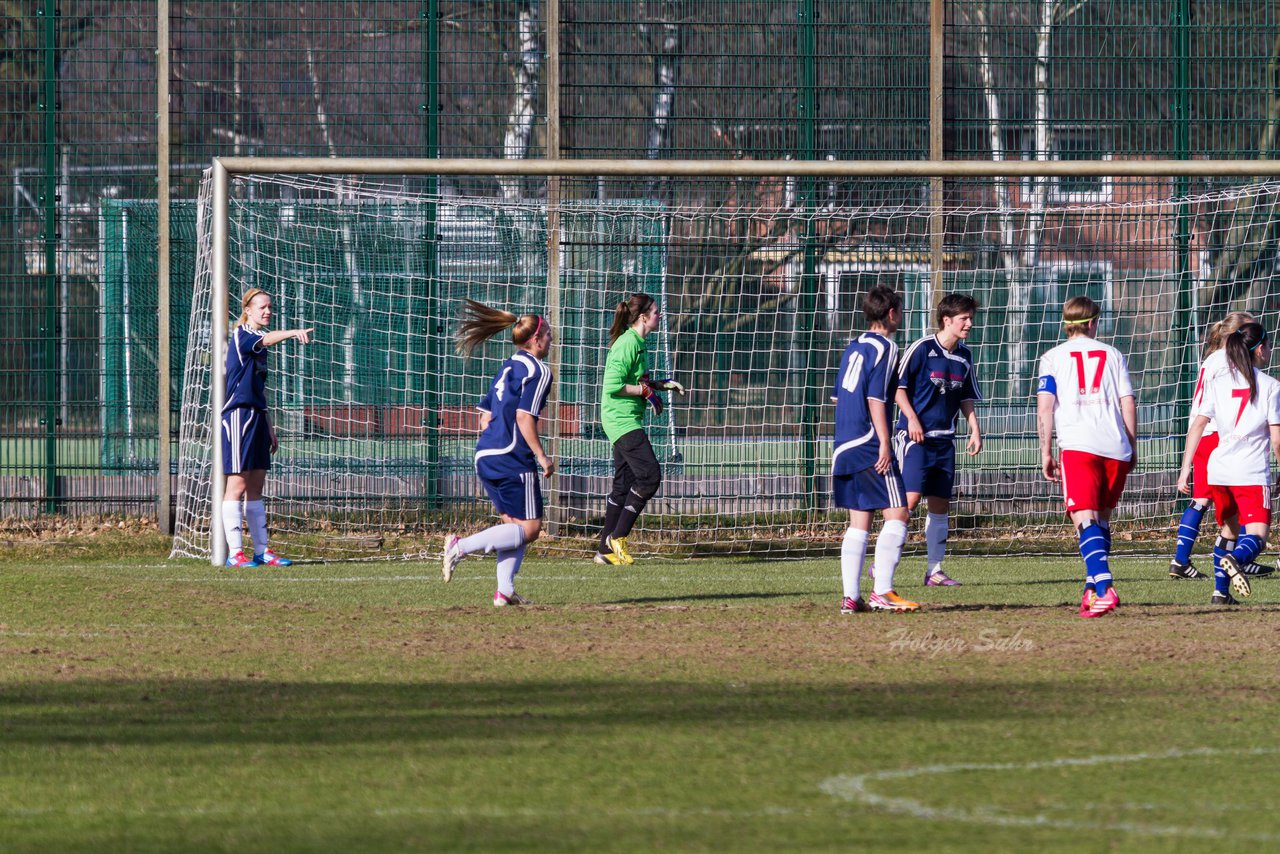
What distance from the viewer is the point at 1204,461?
34.7ft

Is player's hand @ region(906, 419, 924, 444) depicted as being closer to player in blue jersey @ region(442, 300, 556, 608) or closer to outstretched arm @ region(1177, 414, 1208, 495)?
outstretched arm @ region(1177, 414, 1208, 495)

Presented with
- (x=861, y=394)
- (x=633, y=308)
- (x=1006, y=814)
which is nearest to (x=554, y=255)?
(x=633, y=308)

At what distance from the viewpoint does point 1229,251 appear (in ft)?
46.8

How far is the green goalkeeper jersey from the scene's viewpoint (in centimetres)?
1205

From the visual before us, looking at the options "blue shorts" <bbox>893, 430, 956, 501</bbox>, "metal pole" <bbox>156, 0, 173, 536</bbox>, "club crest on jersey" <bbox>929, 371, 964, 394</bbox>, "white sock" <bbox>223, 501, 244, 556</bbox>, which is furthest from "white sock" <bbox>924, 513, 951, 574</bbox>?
"metal pole" <bbox>156, 0, 173, 536</bbox>

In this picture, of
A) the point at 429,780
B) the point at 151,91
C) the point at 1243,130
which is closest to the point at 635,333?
the point at 151,91

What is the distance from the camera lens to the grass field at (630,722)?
4477 millimetres

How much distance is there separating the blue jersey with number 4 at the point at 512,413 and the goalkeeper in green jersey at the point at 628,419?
2659 mm

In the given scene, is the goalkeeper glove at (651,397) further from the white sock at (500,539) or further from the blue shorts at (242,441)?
the white sock at (500,539)

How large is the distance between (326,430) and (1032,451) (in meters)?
5.98

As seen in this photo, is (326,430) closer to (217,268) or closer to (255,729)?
(217,268)

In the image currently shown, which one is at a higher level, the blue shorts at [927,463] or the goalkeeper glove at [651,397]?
the goalkeeper glove at [651,397]

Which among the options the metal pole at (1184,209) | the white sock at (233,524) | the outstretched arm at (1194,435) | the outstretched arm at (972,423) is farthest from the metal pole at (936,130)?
the white sock at (233,524)

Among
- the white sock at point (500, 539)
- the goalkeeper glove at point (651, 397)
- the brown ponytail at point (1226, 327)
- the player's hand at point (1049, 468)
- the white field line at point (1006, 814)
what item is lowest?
the white field line at point (1006, 814)
